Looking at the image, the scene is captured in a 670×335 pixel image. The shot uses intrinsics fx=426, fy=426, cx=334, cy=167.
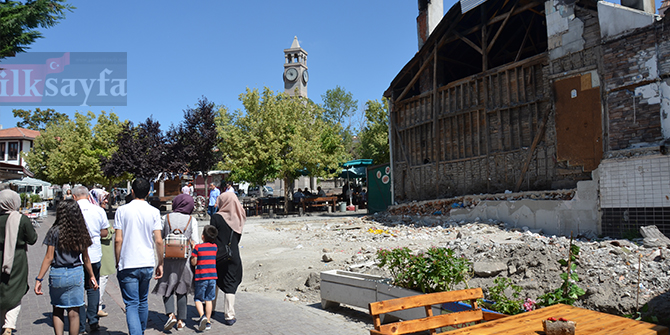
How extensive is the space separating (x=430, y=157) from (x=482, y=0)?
5959 mm

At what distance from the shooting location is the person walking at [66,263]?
451cm

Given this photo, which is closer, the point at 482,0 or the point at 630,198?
the point at 630,198

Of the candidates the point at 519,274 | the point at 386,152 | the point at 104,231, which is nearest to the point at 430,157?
the point at 519,274

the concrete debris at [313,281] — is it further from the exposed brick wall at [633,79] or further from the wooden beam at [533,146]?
the wooden beam at [533,146]

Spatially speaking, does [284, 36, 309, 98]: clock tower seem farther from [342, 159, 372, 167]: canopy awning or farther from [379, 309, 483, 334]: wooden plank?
[379, 309, 483, 334]: wooden plank

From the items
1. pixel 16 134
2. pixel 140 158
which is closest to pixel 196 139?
pixel 140 158

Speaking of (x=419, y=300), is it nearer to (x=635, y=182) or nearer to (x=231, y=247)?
(x=231, y=247)

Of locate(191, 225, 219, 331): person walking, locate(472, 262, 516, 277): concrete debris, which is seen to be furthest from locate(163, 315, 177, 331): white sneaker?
locate(472, 262, 516, 277): concrete debris

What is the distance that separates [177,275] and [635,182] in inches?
381

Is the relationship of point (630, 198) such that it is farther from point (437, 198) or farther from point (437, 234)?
point (437, 198)

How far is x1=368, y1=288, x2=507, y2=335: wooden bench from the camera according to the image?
3.26m

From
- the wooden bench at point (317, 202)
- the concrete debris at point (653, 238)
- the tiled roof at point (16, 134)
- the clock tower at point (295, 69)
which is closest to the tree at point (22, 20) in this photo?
the wooden bench at point (317, 202)

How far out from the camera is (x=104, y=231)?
540cm

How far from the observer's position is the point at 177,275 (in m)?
5.33
